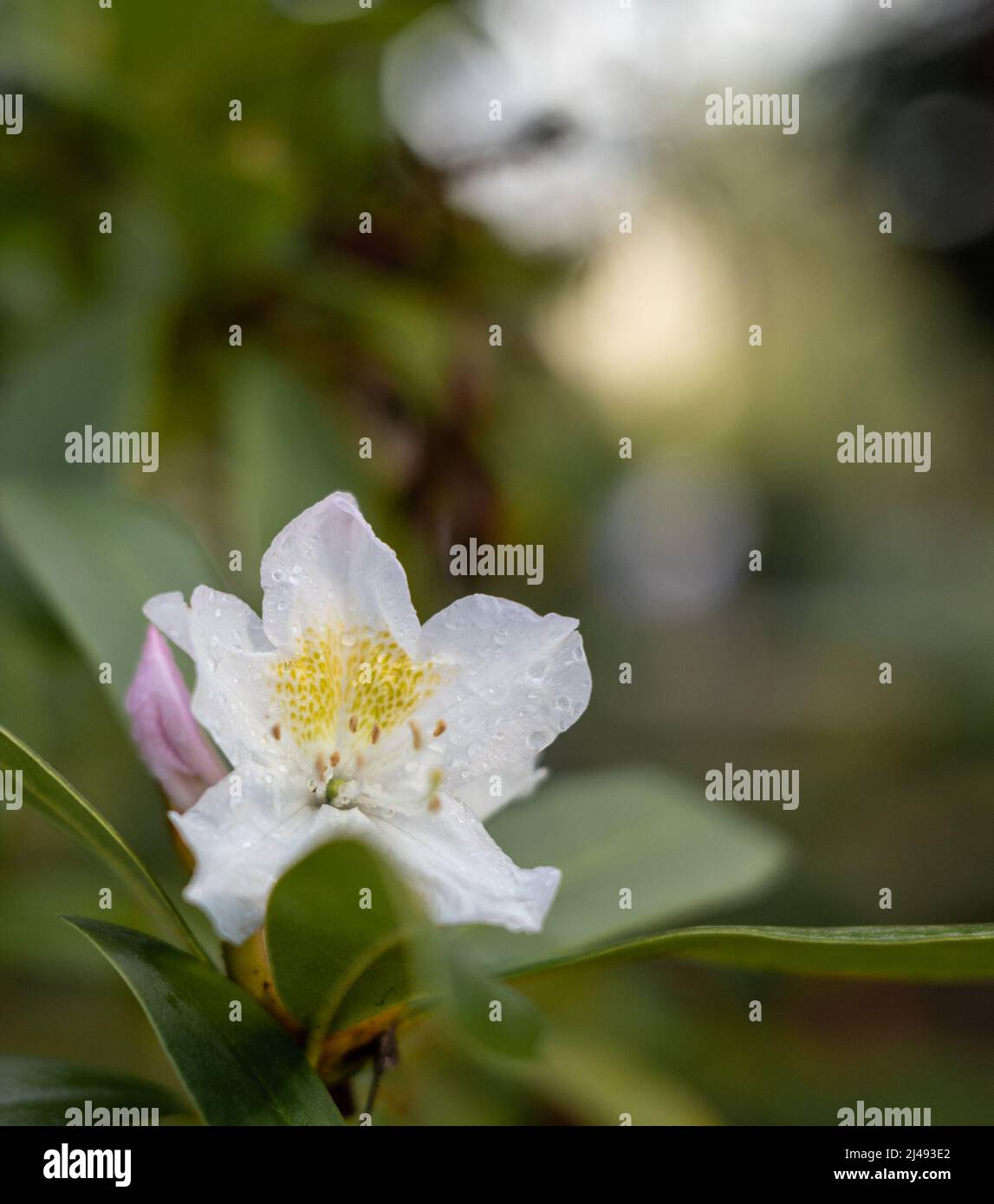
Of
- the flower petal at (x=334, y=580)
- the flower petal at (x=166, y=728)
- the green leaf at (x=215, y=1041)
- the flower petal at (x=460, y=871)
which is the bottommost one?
the green leaf at (x=215, y=1041)

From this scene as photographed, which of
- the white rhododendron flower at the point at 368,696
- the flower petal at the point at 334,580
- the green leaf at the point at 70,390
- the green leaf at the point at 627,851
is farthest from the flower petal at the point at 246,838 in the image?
the green leaf at the point at 70,390

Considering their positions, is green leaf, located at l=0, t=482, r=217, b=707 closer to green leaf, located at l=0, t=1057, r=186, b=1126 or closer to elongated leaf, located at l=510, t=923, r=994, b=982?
green leaf, located at l=0, t=1057, r=186, b=1126

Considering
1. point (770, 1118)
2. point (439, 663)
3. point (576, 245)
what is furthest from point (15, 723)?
point (770, 1118)

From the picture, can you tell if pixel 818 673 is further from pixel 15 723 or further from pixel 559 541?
pixel 15 723

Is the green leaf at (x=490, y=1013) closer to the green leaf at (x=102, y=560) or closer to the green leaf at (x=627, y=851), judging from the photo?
the green leaf at (x=627, y=851)

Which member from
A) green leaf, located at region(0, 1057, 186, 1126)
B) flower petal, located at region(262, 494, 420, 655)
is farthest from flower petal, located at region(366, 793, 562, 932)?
green leaf, located at region(0, 1057, 186, 1126)
